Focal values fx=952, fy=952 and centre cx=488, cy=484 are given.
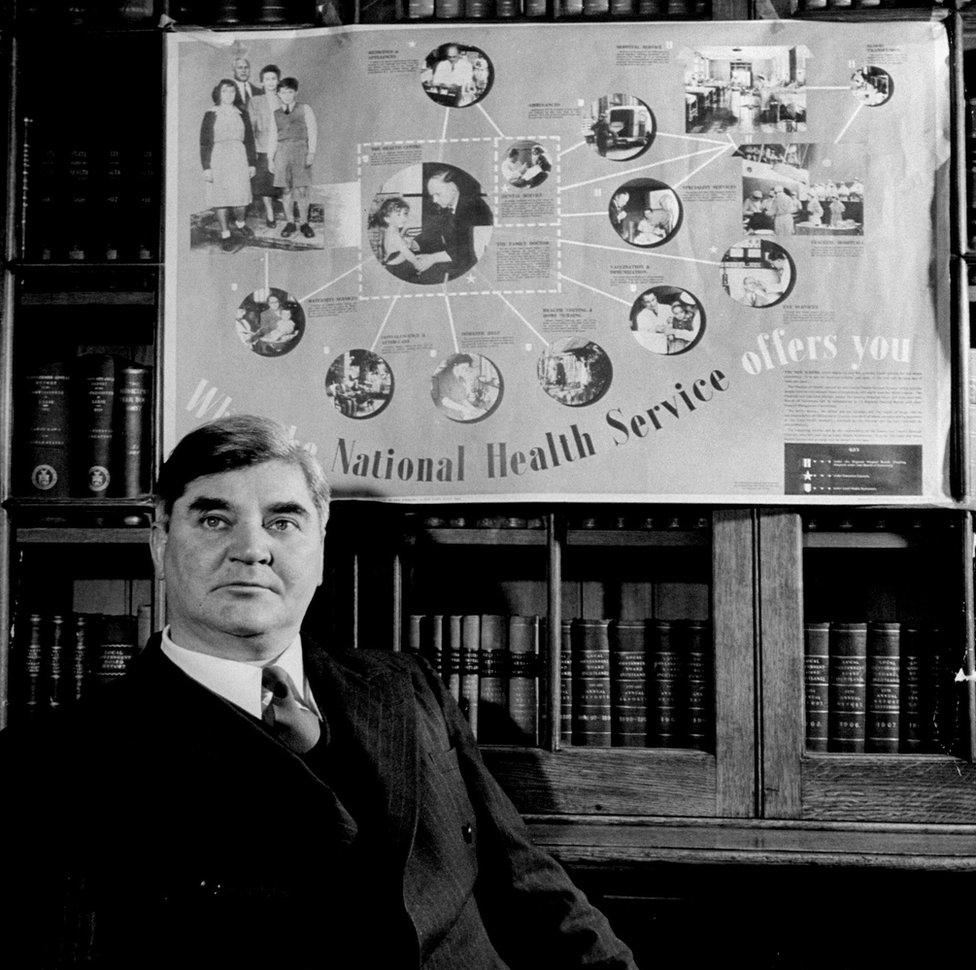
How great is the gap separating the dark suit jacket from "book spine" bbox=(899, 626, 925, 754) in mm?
815

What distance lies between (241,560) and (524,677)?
0.76 metres

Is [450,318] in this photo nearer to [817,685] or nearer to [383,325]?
[383,325]

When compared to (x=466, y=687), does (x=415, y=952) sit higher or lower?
lower

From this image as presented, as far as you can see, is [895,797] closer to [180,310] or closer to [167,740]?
[167,740]

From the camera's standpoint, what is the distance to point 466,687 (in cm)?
206

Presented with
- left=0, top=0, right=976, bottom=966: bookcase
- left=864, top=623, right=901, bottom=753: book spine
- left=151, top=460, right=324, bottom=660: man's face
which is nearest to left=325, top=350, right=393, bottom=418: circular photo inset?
left=0, top=0, right=976, bottom=966: bookcase

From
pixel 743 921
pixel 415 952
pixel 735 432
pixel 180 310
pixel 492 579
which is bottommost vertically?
pixel 743 921

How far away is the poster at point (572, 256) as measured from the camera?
2023mm

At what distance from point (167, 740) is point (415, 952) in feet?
1.64

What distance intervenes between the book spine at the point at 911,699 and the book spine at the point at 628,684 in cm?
54

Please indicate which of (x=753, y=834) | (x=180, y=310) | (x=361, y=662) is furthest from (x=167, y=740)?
(x=753, y=834)

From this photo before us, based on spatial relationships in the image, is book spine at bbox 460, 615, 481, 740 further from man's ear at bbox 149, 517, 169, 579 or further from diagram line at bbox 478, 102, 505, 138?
diagram line at bbox 478, 102, 505, 138

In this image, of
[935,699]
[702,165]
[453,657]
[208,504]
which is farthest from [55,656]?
[935,699]

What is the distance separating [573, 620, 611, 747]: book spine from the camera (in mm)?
2031
